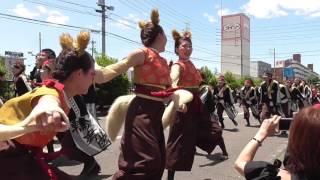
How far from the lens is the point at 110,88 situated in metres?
20.7

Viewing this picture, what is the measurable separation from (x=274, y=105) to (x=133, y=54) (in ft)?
30.2

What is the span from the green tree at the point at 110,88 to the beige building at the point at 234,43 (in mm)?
94129

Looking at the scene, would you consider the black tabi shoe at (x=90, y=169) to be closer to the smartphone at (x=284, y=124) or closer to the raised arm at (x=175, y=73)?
the raised arm at (x=175, y=73)

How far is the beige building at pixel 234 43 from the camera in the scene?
116 m

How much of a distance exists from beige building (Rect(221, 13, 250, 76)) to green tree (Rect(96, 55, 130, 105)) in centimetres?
9413

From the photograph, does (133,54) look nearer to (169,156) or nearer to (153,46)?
(153,46)

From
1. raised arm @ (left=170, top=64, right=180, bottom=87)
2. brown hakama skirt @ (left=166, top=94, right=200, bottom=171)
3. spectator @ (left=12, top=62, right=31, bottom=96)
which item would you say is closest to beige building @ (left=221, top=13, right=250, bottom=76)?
spectator @ (left=12, top=62, right=31, bottom=96)

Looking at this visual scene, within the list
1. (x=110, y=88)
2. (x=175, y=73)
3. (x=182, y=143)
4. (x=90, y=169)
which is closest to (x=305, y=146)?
(x=175, y=73)

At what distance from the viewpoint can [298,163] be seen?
7.66 ft

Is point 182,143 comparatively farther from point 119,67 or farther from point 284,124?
point 284,124

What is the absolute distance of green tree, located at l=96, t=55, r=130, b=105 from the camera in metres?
20.2

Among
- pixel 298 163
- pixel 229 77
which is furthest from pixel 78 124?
pixel 229 77

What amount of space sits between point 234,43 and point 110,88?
3928 inches

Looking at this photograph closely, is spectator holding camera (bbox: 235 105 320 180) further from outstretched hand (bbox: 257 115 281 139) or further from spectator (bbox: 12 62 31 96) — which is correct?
spectator (bbox: 12 62 31 96)
